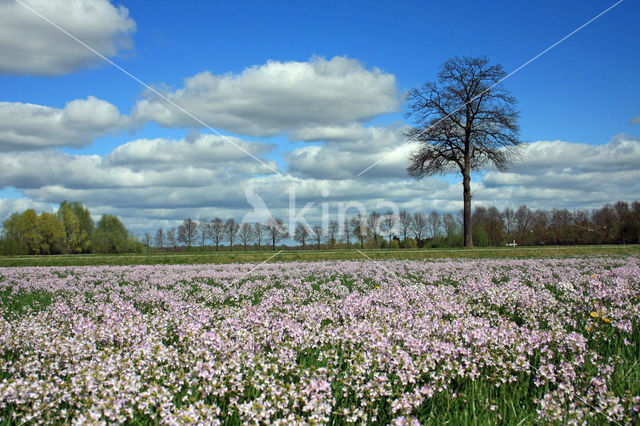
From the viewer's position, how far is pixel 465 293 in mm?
9008

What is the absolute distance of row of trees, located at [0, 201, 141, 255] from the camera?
68.0 metres

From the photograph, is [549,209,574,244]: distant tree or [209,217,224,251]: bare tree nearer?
[549,209,574,244]: distant tree

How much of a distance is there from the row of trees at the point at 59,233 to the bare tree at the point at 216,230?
1392 centimetres

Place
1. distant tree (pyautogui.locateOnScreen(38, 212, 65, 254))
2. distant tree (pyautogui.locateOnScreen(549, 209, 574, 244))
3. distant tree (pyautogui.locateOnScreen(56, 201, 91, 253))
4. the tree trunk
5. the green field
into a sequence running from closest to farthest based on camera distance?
the green field → the tree trunk → distant tree (pyautogui.locateOnScreen(549, 209, 574, 244)) → distant tree (pyautogui.locateOnScreen(38, 212, 65, 254)) → distant tree (pyautogui.locateOnScreen(56, 201, 91, 253))

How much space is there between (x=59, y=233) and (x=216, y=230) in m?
25.3

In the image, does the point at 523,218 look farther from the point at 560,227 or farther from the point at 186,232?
the point at 186,232

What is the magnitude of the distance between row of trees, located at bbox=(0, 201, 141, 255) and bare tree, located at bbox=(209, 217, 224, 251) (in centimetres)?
1392

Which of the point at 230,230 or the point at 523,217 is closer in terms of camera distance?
the point at 230,230

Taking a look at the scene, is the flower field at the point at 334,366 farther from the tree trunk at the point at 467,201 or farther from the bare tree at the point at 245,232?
the bare tree at the point at 245,232

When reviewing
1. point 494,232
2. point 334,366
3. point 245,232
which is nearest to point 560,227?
point 494,232

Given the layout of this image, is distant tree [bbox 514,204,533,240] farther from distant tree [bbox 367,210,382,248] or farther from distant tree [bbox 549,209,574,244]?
distant tree [bbox 367,210,382,248]

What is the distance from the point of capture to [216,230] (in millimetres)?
76062

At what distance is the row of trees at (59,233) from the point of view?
6800cm

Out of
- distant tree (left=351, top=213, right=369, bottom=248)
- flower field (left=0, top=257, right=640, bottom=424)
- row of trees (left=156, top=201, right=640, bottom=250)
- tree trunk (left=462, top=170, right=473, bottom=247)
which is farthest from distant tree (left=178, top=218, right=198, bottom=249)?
flower field (left=0, top=257, right=640, bottom=424)
